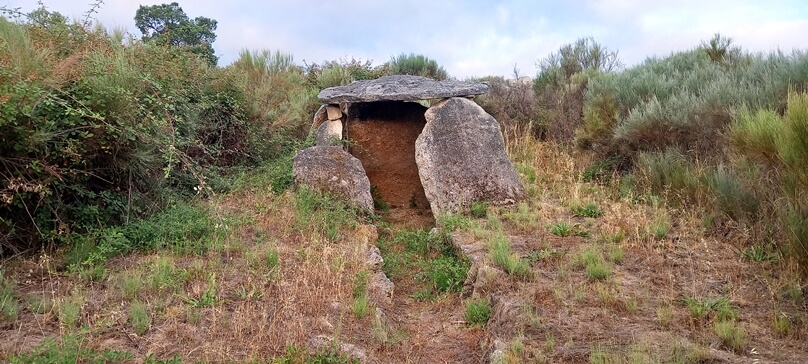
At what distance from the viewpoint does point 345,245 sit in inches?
243

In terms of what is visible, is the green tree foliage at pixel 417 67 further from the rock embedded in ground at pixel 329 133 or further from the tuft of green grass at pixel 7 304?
the tuft of green grass at pixel 7 304

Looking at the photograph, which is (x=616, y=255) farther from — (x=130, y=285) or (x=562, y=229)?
(x=130, y=285)

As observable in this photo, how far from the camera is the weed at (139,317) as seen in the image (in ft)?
13.2

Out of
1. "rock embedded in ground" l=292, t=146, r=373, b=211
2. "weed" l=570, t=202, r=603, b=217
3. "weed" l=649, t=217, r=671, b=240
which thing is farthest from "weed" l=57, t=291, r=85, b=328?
"weed" l=570, t=202, r=603, b=217

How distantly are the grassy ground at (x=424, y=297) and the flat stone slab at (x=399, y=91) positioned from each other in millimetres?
2335

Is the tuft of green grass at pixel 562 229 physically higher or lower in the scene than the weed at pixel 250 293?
higher

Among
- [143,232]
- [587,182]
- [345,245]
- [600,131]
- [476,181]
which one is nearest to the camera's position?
[143,232]

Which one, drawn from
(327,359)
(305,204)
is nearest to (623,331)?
(327,359)

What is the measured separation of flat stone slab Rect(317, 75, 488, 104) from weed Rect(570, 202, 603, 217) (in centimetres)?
239

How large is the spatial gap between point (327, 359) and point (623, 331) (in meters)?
1.96

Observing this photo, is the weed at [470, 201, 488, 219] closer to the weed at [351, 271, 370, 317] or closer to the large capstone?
the large capstone

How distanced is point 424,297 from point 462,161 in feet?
9.98

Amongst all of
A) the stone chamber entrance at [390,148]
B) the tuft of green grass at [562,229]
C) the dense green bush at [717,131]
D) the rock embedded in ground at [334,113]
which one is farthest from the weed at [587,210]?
the rock embedded in ground at [334,113]

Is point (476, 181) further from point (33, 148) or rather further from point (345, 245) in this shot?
point (33, 148)
